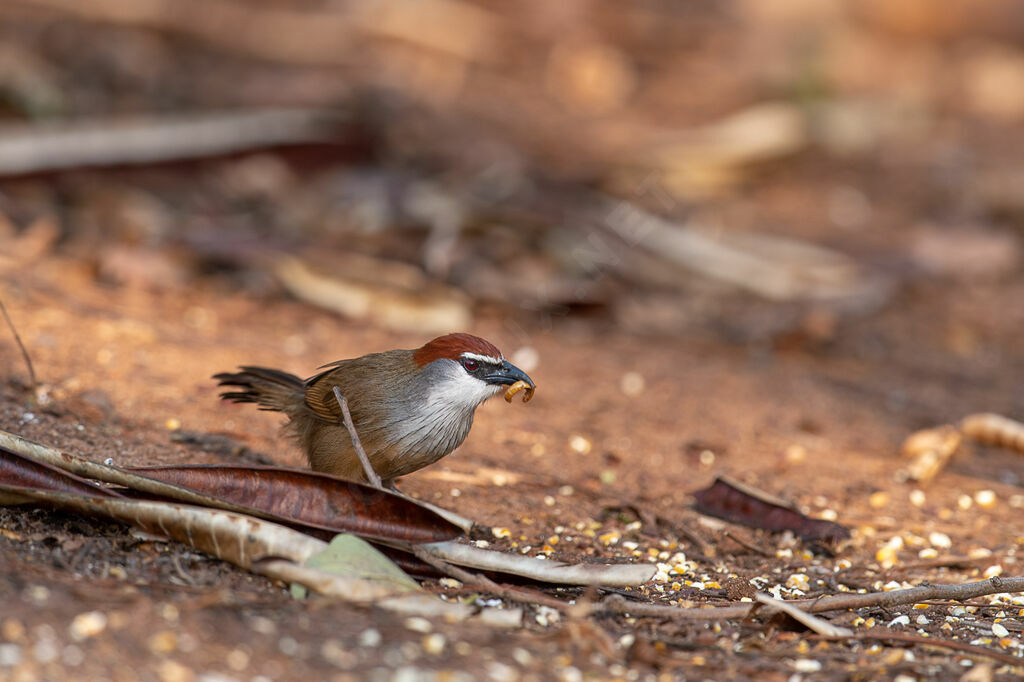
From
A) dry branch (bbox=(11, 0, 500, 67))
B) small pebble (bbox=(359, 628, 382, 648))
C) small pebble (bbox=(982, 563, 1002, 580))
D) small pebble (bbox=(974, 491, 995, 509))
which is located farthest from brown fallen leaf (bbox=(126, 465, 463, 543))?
dry branch (bbox=(11, 0, 500, 67))

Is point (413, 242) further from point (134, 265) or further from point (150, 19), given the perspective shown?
point (150, 19)

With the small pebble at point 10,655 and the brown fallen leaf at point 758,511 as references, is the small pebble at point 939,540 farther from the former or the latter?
the small pebble at point 10,655

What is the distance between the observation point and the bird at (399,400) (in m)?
4.18

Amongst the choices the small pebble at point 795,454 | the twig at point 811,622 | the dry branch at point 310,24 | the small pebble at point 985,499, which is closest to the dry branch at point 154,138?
the dry branch at point 310,24

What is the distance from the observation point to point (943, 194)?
33.8 feet

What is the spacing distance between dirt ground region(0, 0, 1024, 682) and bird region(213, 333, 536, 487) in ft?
1.29

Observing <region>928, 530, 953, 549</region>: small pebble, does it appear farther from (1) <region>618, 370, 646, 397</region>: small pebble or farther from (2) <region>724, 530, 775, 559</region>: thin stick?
(1) <region>618, 370, 646, 397</region>: small pebble

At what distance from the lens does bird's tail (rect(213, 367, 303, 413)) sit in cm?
464

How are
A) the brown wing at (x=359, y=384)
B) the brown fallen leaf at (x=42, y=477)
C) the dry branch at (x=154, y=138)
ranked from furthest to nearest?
the dry branch at (x=154, y=138) < the brown wing at (x=359, y=384) < the brown fallen leaf at (x=42, y=477)

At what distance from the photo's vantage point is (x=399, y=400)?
423 cm

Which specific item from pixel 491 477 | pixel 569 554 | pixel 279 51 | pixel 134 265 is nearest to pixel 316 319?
pixel 134 265

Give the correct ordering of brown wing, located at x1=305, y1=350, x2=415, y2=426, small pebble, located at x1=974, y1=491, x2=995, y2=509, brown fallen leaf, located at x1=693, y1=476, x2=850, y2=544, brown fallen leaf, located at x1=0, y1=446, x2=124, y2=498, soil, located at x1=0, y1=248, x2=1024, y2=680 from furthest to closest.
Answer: small pebble, located at x1=974, y1=491, x2=995, y2=509 → brown fallen leaf, located at x1=693, y1=476, x2=850, y2=544 → brown wing, located at x1=305, y1=350, x2=415, y2=426 → brown fallen leaf, located at x1=0, y1=446, x2=124, y2=498 → soil, located at x1=0, y1=248, x2=1024, y2=680

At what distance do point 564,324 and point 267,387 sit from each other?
3.12 m

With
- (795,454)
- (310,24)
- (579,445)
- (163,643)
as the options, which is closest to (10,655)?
(163,643)
